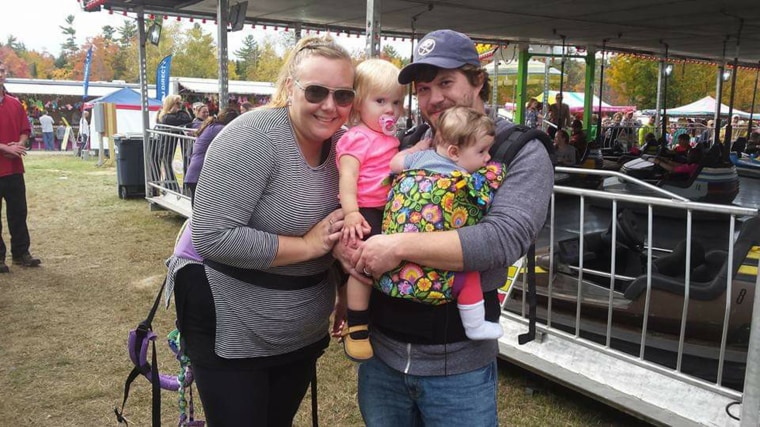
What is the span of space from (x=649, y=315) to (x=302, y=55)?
9.17 ft

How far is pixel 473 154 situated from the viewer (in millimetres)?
1553

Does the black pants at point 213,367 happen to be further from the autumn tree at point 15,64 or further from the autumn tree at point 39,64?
the autumn tree at point 15,64

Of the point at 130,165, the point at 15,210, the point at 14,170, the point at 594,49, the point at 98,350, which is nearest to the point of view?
the point at 98,350

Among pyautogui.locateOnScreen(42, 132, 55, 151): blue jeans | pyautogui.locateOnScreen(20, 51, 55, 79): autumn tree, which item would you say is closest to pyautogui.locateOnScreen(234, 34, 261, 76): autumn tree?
pyautogui.locateOnScreen(20, 51, 55, 79): autumn tree

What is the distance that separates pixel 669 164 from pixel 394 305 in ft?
24.8

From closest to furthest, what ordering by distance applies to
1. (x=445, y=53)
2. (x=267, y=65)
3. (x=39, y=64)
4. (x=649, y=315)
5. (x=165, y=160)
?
(x=445, y=53) → (x=649, y=315) → (x=165, y=160) → (x=267, y=65) → (x=39, y=64)

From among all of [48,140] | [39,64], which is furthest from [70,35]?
[48,140]

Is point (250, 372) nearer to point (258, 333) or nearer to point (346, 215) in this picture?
point (258, 333)

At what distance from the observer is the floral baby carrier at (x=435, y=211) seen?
60.3 inches

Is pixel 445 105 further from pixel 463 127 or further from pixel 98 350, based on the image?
pixel 98 350

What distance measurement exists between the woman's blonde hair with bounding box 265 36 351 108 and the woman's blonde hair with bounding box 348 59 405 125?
65 mm

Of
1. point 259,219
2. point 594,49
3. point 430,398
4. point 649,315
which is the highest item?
point 594,49

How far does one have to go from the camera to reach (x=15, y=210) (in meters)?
6.58

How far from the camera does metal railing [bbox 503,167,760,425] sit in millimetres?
2852
